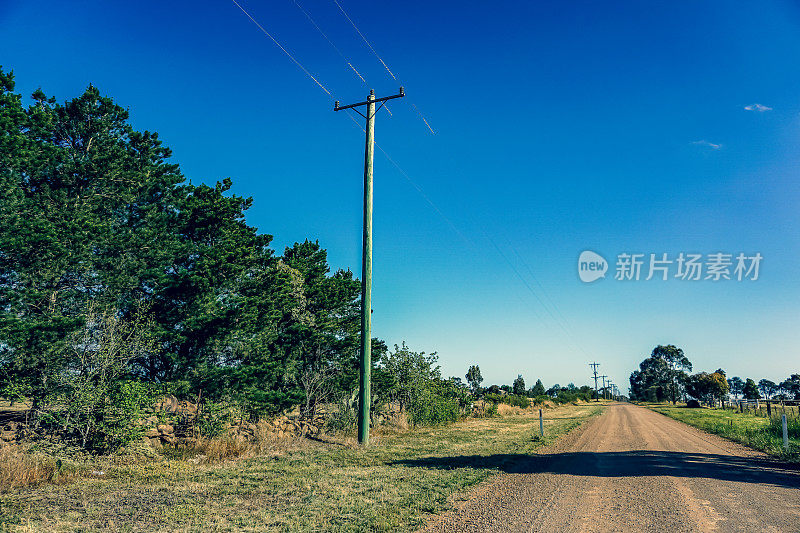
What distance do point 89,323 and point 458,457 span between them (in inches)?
454

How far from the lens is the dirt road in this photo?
22.3 ft

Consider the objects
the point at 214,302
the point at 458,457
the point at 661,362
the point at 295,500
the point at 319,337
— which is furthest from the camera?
the point at 661,362

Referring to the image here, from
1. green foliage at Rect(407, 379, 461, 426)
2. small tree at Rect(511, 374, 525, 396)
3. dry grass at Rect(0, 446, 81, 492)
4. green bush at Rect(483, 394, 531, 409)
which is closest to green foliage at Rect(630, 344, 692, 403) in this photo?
small tree at Rect(511, 374, 525, 396)

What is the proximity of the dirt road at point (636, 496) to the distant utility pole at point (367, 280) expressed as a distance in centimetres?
473

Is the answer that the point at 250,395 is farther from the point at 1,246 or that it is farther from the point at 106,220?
the point at 1,246

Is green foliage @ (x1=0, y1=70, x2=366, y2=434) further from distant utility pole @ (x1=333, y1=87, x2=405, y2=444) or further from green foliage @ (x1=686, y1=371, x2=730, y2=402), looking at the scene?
green foliage @ (x1=686, y1=371, x2=730, y2=402)

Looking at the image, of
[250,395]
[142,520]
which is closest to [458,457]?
[250,395]

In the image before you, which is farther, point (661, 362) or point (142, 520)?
point (661, 362)

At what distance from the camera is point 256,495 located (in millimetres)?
8711

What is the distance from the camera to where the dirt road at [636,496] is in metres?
6.80

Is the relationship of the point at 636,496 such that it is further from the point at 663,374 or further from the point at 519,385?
the point at 663,374

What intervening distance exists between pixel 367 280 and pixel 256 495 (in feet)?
28.4

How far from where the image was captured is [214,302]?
16.0m

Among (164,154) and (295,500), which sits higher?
(164,154)
